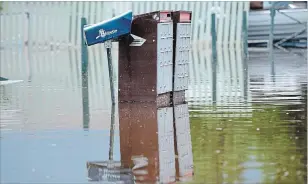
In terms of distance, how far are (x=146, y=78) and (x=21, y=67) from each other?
42.5 feet

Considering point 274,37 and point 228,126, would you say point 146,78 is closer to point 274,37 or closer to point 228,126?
point 228,126

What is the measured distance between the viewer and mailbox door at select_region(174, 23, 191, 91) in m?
13.1

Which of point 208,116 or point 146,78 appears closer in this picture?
point 208,116

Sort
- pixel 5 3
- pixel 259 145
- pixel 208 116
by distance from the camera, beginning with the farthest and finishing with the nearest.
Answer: pixel 5 3
pixel 208 116
pixel 259 145

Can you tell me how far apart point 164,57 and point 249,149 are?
179 inches

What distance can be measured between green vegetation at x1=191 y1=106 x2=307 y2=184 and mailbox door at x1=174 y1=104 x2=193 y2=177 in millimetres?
63

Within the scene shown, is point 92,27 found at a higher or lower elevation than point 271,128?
higher

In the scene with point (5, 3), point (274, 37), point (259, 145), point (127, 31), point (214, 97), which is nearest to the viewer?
point (259, 145)

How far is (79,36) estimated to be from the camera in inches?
1420

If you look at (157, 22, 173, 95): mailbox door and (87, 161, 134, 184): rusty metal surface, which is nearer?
(87, 161, 134, 184): rusty metal surface

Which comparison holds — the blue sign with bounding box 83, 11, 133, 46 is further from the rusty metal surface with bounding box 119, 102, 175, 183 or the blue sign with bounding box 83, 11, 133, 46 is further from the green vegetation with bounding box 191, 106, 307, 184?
the green vegetation with bounding box 191, 106, 307, 184

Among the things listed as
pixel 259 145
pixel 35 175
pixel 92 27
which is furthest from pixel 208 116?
pixel 35 175

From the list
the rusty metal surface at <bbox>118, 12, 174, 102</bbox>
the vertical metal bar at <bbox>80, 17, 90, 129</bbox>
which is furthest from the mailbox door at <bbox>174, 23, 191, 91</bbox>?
the vertical metal bar at <bbox>80, 17, 90, 129</bbox>

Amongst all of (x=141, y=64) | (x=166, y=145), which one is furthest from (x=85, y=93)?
(x=166, y=145)
